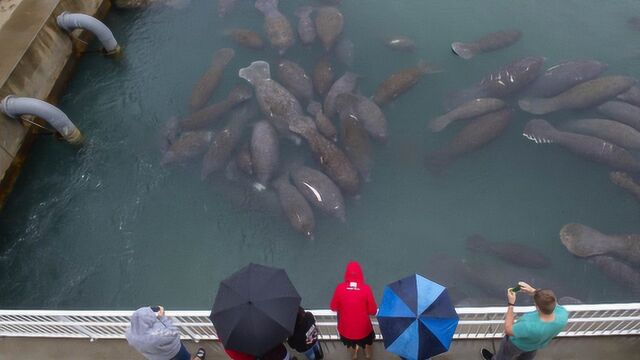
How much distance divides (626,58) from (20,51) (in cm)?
1408

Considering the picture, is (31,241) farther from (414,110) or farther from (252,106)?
(414,110)

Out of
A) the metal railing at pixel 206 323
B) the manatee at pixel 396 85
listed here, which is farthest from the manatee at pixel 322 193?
the metal railing at pixel 206 323

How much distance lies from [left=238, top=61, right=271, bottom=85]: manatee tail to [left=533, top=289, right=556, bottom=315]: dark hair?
803 cm

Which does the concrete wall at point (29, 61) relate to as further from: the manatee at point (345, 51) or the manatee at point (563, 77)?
the manatee at point (563, 77)

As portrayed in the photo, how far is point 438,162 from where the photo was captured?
9203 mm

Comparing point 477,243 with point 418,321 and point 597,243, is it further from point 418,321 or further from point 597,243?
point 418,321

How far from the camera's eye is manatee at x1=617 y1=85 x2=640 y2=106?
9.56 m

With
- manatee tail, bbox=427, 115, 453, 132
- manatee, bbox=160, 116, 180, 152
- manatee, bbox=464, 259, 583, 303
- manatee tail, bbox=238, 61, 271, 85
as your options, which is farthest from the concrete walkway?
manatee tail, bbox=238, 61, 271, 85

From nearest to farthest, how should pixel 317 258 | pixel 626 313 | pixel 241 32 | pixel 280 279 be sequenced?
pixel 280 279, pixel 626 313, pixel 317 258, pixel 241 32

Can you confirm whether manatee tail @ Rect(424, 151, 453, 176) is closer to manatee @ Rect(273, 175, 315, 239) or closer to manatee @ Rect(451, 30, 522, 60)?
manatee @ Rect(273, 175, 315, 239)

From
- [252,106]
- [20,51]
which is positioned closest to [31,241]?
[20,51]

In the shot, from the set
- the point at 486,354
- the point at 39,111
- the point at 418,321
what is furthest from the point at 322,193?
the point at 39,111

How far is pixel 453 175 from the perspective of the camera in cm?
906

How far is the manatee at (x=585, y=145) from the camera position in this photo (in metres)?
8.69
